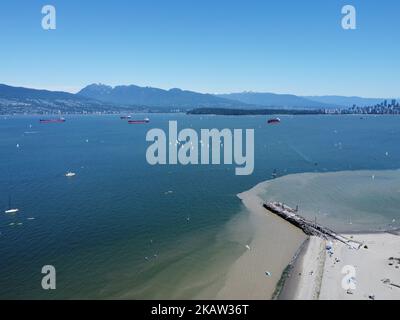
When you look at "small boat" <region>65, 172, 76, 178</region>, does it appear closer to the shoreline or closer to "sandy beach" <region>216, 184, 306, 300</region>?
"sandy beach" <region>216, 184, 306, 300</region>

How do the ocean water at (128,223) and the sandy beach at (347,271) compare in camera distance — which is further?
the ocean water at (128,223)

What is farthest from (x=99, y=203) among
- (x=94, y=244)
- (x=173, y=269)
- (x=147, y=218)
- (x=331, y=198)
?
(x=331, y=198)

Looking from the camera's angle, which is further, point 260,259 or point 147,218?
point 147,218

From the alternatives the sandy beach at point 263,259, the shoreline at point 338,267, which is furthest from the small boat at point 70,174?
the shoreline at point 338,267

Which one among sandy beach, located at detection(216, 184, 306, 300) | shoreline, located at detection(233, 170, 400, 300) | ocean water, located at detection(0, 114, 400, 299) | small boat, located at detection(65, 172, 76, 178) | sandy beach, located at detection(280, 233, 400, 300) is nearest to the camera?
sandy beach, located at detection(280, 233, 400, 300)

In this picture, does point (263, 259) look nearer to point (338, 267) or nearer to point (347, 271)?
point (338, 267)

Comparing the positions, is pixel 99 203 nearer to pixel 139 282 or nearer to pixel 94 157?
pixel 139 282

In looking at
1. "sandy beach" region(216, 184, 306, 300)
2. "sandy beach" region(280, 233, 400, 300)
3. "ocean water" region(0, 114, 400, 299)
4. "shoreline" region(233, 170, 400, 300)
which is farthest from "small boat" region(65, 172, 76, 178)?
"sandy beach" region(280, 233, 400, 300)

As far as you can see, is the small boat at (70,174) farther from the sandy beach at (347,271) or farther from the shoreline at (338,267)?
the sandy beach at (347,271)
